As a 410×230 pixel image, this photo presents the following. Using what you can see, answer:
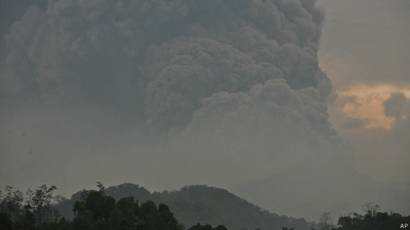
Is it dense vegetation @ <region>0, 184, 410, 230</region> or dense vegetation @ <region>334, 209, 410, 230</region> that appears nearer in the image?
dense vegetation @ <region>0, 184, 410, 230</region>

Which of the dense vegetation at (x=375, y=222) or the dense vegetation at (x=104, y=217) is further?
the dense vegetation at (x=375, y=222)

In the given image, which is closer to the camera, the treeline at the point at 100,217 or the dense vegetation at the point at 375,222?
the treeline at the point at 100,217

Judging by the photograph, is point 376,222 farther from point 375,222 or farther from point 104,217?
point 104,217

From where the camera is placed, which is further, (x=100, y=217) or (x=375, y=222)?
(x=375, y=222)

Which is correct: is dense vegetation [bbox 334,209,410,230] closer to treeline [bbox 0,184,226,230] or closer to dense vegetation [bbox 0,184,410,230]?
dense vegetation [bbox 0,184,410,230]

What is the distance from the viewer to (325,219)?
19100 cm

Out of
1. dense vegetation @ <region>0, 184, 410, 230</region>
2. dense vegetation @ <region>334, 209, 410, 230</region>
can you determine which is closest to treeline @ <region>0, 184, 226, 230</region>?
dense vegetation @ <region>0, 184, 410, 230</region>

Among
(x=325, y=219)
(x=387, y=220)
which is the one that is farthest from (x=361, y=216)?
(x=325, y=219)

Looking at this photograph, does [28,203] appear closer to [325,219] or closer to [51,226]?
[51,226]

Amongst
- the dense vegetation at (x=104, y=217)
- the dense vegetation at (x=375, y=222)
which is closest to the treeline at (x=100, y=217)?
the dense vegetation at (x=104, y=217)

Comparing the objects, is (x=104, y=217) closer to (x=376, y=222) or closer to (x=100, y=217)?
(x=100, y=217)

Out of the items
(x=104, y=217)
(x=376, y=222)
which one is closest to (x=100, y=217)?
(x=104, y=217)

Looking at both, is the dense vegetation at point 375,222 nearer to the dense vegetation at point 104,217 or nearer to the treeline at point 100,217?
the dense vegetation at point 104,217

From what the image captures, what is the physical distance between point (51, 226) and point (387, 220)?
2165 inches
